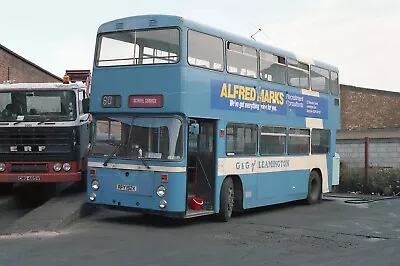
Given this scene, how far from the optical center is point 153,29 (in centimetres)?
1141

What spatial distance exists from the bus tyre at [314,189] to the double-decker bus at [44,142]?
6693mm

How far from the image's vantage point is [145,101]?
11227 millimetres

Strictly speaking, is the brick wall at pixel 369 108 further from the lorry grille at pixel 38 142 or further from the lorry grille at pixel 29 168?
the lorry grille at pixel 29 168

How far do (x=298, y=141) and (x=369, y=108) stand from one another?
2445cm

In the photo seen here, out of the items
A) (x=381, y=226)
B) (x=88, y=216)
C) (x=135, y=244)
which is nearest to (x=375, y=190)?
(x=381, y=226)

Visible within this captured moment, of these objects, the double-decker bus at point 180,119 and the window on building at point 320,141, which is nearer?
the double-decker bus at point 180,119

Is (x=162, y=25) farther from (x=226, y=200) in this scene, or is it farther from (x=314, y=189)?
(x=314, y=189)

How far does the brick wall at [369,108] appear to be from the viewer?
37750 mm

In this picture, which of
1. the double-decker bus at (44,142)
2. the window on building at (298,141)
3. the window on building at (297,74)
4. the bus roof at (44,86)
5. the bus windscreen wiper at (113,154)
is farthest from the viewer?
the window on building at (298,141)

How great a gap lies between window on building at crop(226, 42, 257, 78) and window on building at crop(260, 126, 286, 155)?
150cm

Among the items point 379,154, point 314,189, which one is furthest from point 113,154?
point 379,154

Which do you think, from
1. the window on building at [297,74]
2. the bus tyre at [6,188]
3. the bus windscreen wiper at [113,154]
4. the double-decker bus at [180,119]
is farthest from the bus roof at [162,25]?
the bus tyre at [6,188]

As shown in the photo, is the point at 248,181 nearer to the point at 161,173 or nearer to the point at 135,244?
the point at 161,173

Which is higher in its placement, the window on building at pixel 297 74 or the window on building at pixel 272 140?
the window on building at pixel 297 74
